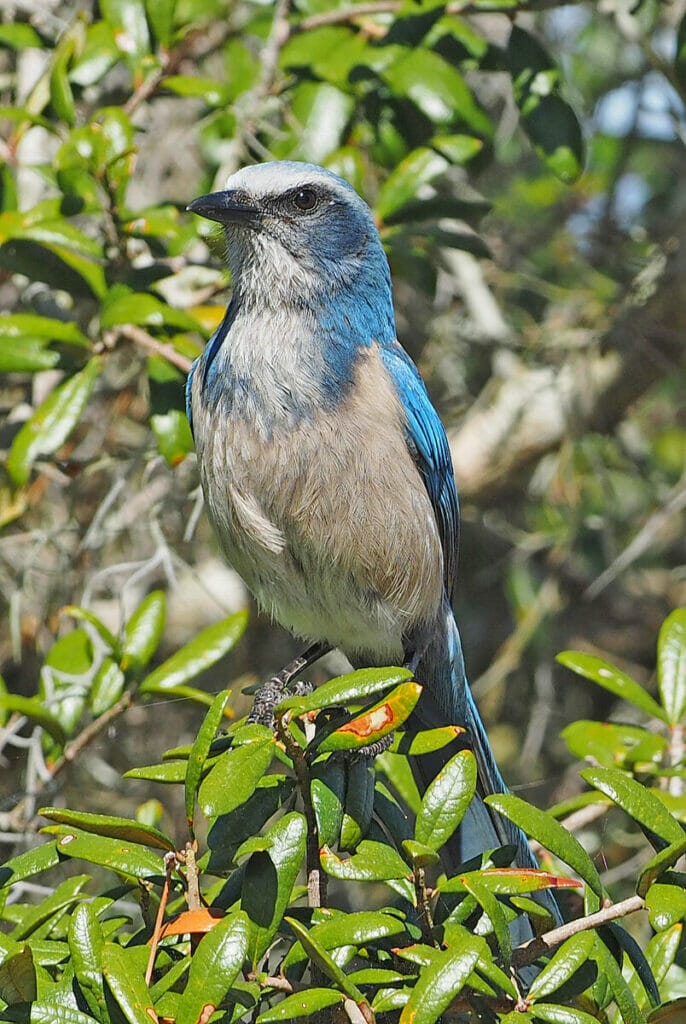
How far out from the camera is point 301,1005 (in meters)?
2.08

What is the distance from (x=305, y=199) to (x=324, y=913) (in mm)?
2163

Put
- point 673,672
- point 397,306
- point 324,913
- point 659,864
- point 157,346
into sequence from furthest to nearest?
1. point 397,306
2. point 157,346
3. point 673,672
4. point 324,913
5. point 659,864

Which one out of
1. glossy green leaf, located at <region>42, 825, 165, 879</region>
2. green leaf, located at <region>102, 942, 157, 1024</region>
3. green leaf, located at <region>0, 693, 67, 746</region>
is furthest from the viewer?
green leaf, located at <region>0, 693, 67, 746</region>

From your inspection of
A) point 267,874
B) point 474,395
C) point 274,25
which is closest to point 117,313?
point 274,25

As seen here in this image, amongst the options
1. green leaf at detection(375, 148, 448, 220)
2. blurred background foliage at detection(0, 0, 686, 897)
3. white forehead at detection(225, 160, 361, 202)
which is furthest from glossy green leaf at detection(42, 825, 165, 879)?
green leaf at detection(375, 148, 448, 220)

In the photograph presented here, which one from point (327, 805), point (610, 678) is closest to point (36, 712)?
point (327, 805)

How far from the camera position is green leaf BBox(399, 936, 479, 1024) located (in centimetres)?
203

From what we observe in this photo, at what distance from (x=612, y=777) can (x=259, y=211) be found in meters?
2.05

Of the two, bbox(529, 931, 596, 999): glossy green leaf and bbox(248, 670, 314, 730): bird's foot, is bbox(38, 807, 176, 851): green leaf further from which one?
bbox(248, 670, 314, 730): bird's foot

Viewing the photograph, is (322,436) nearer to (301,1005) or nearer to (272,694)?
(272,694)

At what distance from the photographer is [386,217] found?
414 cm

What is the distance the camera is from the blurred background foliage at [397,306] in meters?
3.91

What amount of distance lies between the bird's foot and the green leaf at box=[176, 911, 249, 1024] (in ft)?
4.26

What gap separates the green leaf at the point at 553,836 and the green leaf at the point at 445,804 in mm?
111
